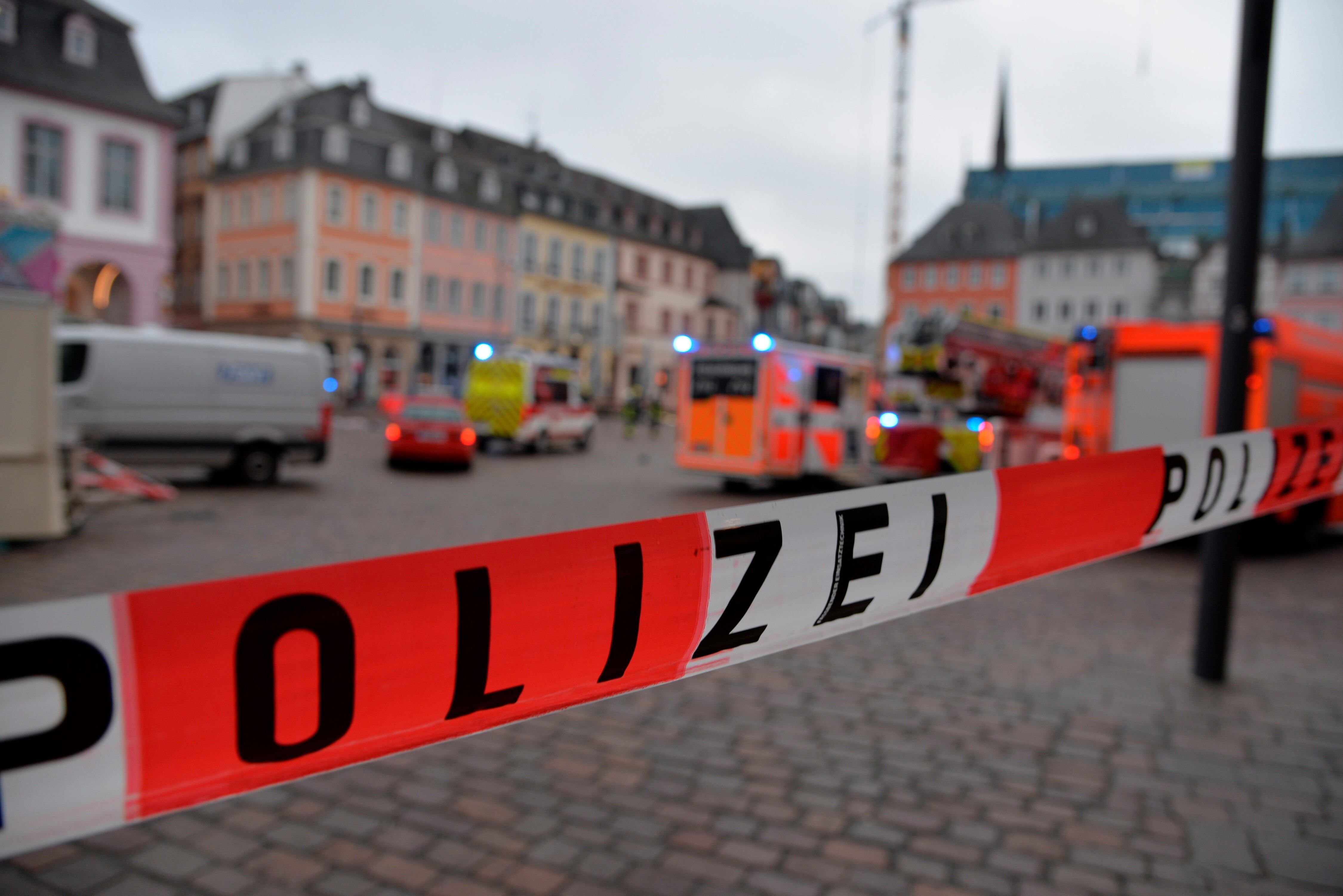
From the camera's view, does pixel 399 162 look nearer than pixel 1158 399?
No

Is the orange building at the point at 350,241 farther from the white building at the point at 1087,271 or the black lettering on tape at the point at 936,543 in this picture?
the white building at the point at 1087,271

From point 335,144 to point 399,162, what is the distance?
3623mm

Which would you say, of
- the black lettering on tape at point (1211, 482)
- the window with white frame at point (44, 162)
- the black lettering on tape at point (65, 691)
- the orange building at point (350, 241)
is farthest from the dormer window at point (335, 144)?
the black lettering on tape at point (65, 691)

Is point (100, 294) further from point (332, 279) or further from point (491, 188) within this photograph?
point (491, 188)

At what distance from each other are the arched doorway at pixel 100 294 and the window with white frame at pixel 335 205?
20027 millimetres

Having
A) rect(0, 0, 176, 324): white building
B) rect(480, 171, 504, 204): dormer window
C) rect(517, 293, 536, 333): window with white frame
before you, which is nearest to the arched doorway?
rect(0, 0, 176, 324): white building

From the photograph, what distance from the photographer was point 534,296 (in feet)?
192

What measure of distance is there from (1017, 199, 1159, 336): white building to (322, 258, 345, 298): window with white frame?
174ft

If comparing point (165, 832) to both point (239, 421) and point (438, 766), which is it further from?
point (239, 421)

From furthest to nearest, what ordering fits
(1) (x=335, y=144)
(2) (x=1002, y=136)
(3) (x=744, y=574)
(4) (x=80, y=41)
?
(2) (x=1002, y=136), (1) (x=335, y=144), (4) (x=80, y=41), (3) (x=744, y=574)

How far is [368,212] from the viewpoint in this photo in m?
48.6

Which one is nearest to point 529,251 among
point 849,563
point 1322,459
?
point 1322,459

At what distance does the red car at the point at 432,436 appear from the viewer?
19.6m

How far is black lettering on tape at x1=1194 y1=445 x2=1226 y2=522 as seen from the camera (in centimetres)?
332
